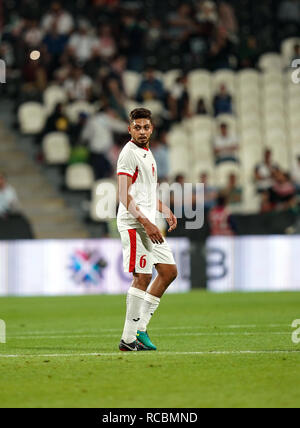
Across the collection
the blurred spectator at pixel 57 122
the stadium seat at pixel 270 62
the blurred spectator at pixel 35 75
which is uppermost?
the stadium seat at pixel 270 62

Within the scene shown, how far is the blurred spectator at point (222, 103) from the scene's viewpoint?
24719mm

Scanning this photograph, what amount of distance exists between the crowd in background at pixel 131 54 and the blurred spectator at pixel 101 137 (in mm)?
22

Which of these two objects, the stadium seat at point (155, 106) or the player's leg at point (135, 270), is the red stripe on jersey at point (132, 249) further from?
the stadium seat at point (155, 106)

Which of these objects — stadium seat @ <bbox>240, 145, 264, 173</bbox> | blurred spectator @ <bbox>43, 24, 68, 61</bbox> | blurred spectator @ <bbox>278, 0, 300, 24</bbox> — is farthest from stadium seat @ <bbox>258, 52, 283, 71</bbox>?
blurred spectator @ <bbox>43, 24, 68, 61</bbox>

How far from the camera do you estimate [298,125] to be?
25.5 m

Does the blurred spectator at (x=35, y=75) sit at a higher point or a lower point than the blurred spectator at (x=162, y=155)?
higher

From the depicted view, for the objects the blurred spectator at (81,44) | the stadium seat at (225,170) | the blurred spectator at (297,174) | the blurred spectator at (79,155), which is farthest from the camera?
the blurred spectator at (81,44)

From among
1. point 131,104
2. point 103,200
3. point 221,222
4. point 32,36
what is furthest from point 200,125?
point 221,222

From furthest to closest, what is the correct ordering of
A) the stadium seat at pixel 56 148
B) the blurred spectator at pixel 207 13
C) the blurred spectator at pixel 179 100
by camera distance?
the blurred spectator at pixel 207 13
the blurred spectator at pixel 179 100
the stadium seat at pixel 56 148

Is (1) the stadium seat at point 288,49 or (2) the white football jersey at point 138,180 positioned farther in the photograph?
(1) the stadium seat at point 288,49

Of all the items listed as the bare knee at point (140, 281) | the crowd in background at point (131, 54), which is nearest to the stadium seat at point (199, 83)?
the crowd in background at point (131, 54)

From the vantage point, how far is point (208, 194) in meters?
21.3

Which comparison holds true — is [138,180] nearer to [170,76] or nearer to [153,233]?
[153,233]
